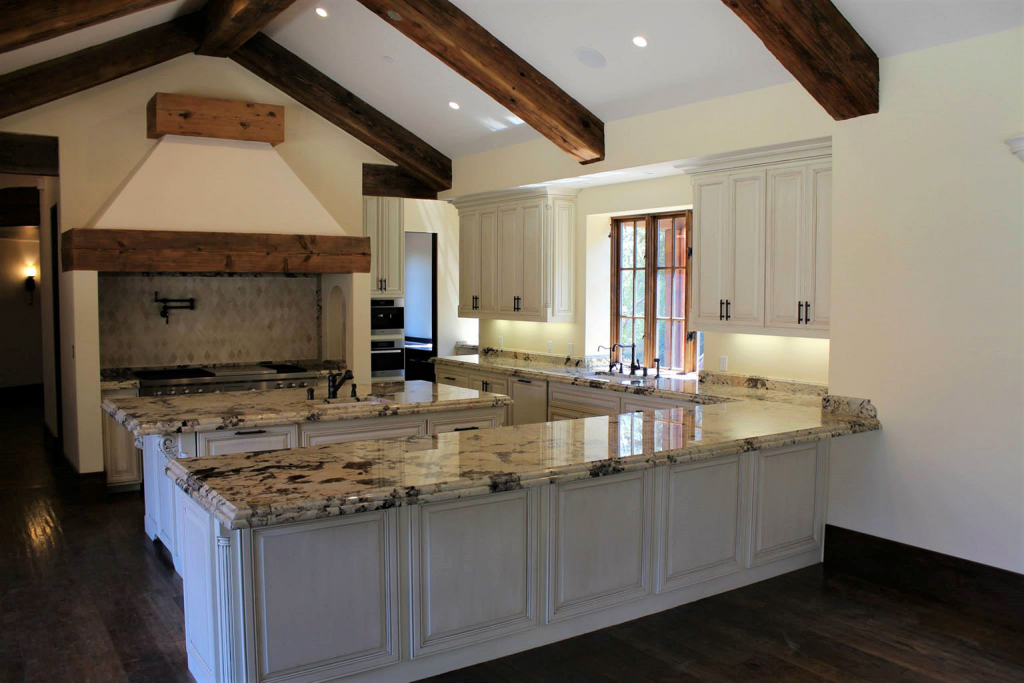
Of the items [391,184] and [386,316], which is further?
[386,316]

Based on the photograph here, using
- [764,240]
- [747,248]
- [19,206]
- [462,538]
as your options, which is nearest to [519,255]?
[747,248]

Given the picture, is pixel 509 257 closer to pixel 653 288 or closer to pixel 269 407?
pixel 653 288

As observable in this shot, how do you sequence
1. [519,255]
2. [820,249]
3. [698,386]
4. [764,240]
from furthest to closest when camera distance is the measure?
[519,255] < [698,386] < [764,240] < [820,249]

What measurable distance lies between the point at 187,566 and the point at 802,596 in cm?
288

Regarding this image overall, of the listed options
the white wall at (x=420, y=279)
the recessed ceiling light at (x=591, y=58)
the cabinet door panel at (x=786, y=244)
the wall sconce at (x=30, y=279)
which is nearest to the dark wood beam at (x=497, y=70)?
the recessed ceiling light at (x=591, y=58)

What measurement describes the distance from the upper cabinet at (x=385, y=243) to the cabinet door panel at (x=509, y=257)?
1265 millimetres

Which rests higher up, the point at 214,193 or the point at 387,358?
the point at 214,193

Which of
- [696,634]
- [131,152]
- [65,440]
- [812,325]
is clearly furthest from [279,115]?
[696,634]

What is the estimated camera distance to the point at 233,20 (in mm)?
5832

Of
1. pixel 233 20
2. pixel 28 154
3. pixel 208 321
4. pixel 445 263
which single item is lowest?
pixel 208 321

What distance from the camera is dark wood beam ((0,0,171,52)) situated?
433 cm

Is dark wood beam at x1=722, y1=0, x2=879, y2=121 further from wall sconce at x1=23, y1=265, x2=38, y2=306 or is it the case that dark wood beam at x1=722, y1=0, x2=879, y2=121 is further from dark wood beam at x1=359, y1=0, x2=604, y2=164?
wall sconce at x1=23, y1=265, x2=38, y2=306

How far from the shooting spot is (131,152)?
22.1 ft

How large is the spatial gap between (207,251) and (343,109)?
1942 millimetres
